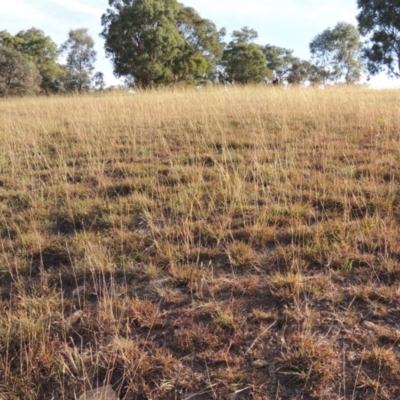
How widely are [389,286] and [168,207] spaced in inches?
87.2

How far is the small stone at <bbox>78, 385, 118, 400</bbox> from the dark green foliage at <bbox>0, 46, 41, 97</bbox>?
89.7ft

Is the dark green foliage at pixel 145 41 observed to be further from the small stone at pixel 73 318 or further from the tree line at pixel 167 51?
the small stone at pixel 73 318

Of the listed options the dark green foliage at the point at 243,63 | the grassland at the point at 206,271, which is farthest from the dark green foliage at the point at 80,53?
the grassland at the point at 206,271

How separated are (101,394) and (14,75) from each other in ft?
94.5

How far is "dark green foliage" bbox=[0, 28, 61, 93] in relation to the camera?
4622 centimetres

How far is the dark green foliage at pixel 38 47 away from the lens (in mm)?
46219

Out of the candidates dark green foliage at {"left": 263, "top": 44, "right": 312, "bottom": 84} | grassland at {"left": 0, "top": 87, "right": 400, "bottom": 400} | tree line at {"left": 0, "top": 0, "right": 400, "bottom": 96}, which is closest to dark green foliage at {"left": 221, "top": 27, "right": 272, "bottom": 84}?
tree line at {"left": 0, "top": 0, "right": 400, "bottom": 96}

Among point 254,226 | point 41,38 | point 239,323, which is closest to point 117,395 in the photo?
point 239,323

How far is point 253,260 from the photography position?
10.3 feet

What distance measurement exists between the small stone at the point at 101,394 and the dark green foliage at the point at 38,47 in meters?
48.7

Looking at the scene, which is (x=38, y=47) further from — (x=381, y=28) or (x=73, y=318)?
(x=73, y=318)

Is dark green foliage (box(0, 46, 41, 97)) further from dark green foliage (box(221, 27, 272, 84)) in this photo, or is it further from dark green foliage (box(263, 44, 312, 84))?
dark green foliage (box(263, 44, 312, 84))

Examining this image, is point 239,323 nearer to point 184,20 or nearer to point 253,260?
point 253,260

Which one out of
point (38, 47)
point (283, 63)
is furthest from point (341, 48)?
point (38, 47)
